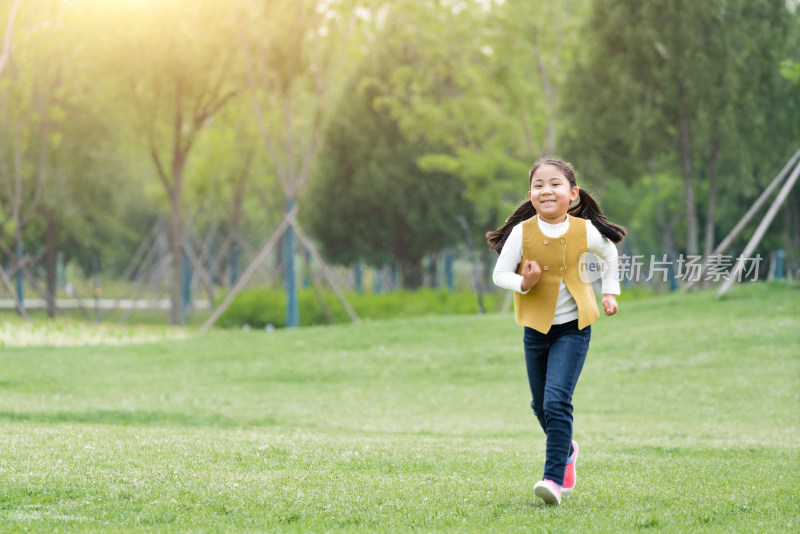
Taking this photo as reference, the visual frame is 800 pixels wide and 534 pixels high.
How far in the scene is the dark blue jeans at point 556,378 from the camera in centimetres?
528

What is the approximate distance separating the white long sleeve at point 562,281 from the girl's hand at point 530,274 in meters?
0.06

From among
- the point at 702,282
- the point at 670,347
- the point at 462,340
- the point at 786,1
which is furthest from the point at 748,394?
the point at 786,1

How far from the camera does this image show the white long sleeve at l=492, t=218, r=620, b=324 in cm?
540

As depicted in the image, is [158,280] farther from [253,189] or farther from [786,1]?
[786,1]

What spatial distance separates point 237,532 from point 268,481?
118 centimetres

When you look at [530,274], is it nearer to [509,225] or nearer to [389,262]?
[509,225]

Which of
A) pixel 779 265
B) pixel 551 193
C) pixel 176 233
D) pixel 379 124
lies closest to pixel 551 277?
pixel 551 193

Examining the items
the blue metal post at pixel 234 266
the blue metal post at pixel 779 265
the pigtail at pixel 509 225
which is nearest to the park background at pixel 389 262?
the blue metal post at pixel 234 266

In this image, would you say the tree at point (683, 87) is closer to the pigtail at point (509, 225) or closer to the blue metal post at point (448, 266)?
the pigtail at point (509, 225)

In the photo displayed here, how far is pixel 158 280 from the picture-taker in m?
30.7

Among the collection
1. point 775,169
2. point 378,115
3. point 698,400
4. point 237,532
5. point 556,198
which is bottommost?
point 698,400

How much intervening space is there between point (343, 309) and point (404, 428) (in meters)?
15.3

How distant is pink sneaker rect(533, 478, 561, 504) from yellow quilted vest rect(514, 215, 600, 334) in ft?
2.65

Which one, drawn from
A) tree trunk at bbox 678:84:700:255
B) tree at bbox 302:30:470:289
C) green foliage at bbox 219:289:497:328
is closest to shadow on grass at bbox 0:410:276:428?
tree trunk at bbox 678:84:700:255
